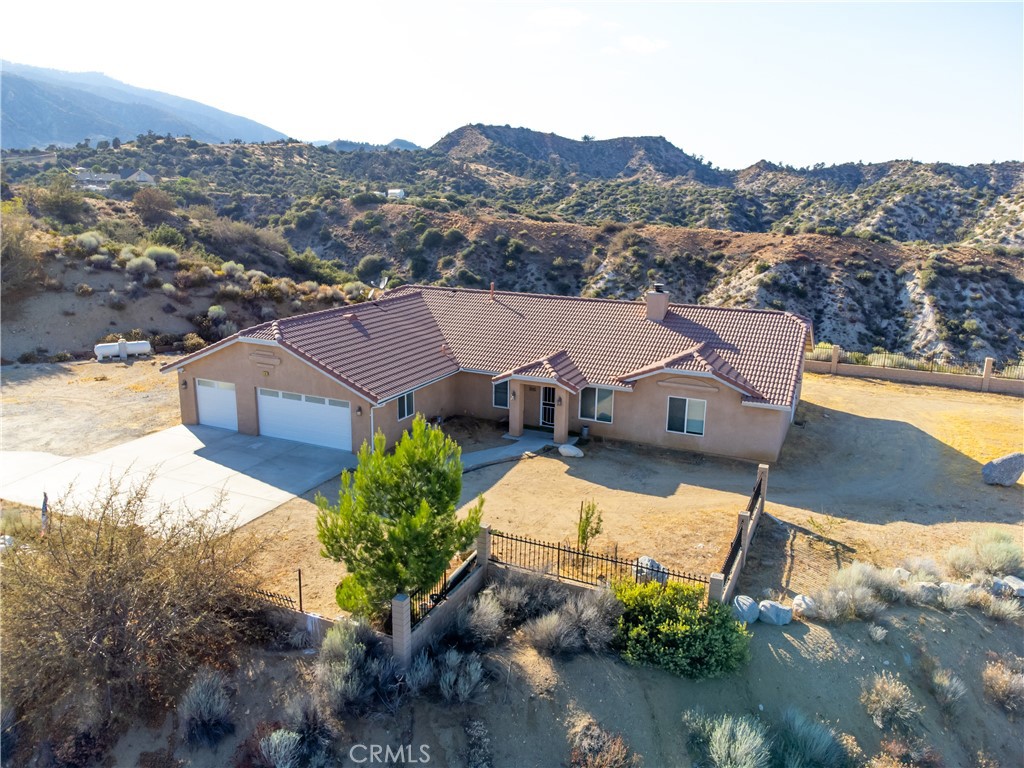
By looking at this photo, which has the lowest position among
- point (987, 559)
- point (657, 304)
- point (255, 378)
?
point (987, 559)

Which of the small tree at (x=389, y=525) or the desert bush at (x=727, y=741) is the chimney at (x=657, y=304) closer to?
the small tree at (x=389, y=525)

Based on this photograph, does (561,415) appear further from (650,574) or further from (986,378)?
(986,378)

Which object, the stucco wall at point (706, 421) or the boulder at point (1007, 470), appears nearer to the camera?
the boulder at point (1007, 470)

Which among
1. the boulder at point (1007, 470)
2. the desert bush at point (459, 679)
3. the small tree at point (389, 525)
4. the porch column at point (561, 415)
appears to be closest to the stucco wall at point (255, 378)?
the porch column at point (561, 415)

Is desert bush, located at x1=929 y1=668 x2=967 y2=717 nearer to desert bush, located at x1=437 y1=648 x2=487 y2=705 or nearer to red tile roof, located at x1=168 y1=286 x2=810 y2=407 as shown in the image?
desert bush, located at x1=437 y1=648 x2=487 y2=705

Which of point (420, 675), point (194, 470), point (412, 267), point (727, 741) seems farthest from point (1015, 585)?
point (412, 267)

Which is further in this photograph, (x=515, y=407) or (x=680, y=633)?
(x=515, y=407)
